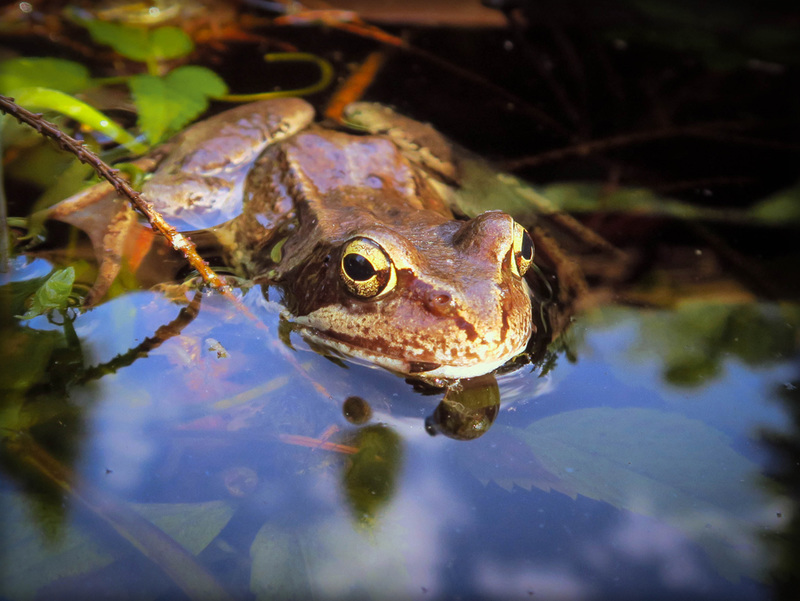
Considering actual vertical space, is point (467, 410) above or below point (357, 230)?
below

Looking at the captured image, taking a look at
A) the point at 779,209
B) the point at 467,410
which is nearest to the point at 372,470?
the point at 467,410

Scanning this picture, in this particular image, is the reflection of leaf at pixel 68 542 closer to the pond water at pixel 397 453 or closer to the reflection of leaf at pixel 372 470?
the pond water at pixel 397 453

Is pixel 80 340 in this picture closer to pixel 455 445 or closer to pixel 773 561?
pixel 455 445

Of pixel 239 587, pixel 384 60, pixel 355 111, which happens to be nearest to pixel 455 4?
pixel 384 60

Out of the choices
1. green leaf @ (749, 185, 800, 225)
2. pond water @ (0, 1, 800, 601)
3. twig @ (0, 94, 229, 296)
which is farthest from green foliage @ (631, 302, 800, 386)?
twig @ (0, 94, 229, 296)

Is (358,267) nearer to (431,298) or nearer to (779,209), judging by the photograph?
(431,298)
